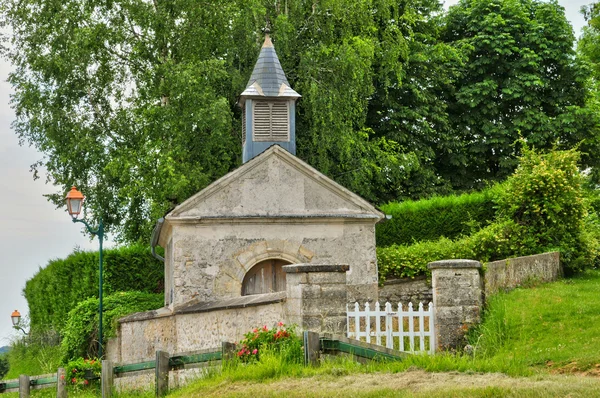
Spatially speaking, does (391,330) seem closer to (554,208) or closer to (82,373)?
(82,373)

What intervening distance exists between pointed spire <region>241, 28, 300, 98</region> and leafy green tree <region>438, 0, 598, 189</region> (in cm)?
1075

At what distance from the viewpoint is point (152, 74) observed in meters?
28.6

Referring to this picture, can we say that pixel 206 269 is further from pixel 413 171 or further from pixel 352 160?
pixel 413 171

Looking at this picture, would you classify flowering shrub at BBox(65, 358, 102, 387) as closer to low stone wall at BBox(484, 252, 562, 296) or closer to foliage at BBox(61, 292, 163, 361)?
foliage at BBox(61, 292, 163, 361)

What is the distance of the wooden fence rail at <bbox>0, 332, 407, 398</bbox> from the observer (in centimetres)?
1336

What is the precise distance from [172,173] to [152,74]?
13.9 ft

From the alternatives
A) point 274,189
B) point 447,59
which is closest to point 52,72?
point 274,189

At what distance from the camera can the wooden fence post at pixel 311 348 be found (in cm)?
1327

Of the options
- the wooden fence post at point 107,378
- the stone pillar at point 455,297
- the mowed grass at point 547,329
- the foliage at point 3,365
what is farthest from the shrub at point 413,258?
the foliage at point 3,365

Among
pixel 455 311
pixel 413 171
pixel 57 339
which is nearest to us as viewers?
pixel 455 311

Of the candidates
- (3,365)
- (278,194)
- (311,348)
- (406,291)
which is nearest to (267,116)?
(278,194)

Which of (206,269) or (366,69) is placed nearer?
(206,269)

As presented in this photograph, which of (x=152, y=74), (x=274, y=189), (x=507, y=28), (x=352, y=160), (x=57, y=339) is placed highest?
(x=507, y=28)

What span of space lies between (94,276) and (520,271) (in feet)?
44.1
